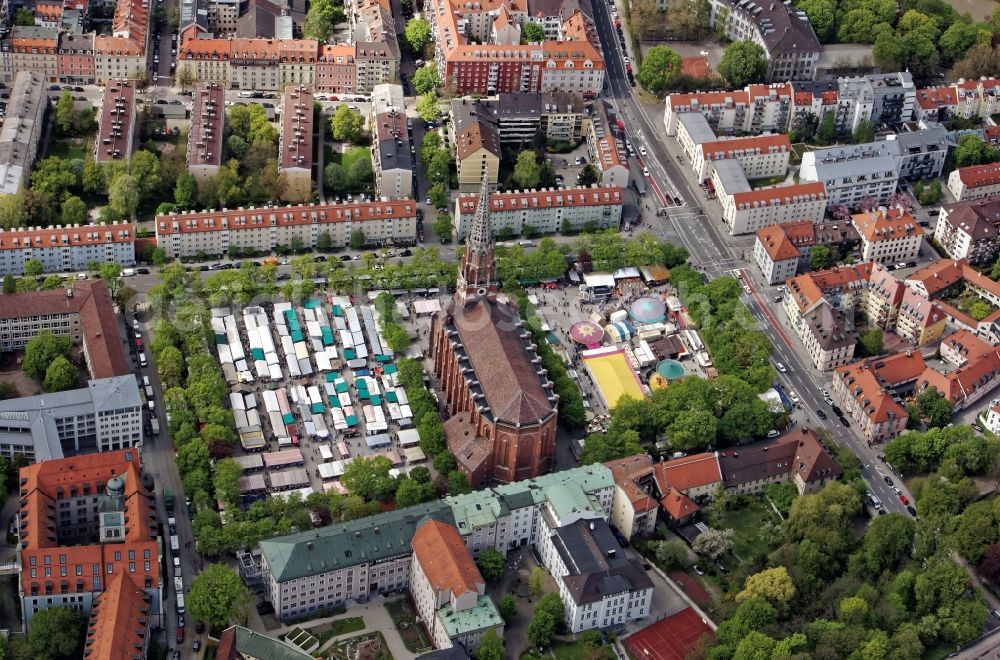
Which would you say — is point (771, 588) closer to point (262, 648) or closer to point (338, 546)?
point (338, 546)

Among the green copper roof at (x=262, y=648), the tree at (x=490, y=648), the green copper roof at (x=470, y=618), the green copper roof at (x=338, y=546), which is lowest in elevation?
the tree at (x=490, y=648)

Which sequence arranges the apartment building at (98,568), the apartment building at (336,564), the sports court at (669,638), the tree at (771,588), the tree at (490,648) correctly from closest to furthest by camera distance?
the apartment building at (98,568) → the tree at (490,648) → the apartment building at (336,564) → the sports court at (669,638) → the tree at (771,588)

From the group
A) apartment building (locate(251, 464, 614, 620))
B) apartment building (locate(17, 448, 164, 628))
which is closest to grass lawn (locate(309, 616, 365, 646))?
apartment building (locate(251, 464, 614, 620))

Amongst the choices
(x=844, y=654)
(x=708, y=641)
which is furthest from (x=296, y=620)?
(x=844, y=654)

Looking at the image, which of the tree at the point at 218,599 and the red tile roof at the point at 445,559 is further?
the red tile roof at the point at 445,559

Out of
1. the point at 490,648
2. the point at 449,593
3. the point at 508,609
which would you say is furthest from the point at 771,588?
the point at 449,593

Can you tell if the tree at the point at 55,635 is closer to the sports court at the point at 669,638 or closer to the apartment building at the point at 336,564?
the apartment building at the point at 336,564

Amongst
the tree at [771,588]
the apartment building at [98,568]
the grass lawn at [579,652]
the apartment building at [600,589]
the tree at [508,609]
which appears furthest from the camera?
the tree at [771,588]

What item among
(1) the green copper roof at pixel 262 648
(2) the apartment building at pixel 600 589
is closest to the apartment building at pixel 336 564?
(1) the green copper roof at pixel 262 648
